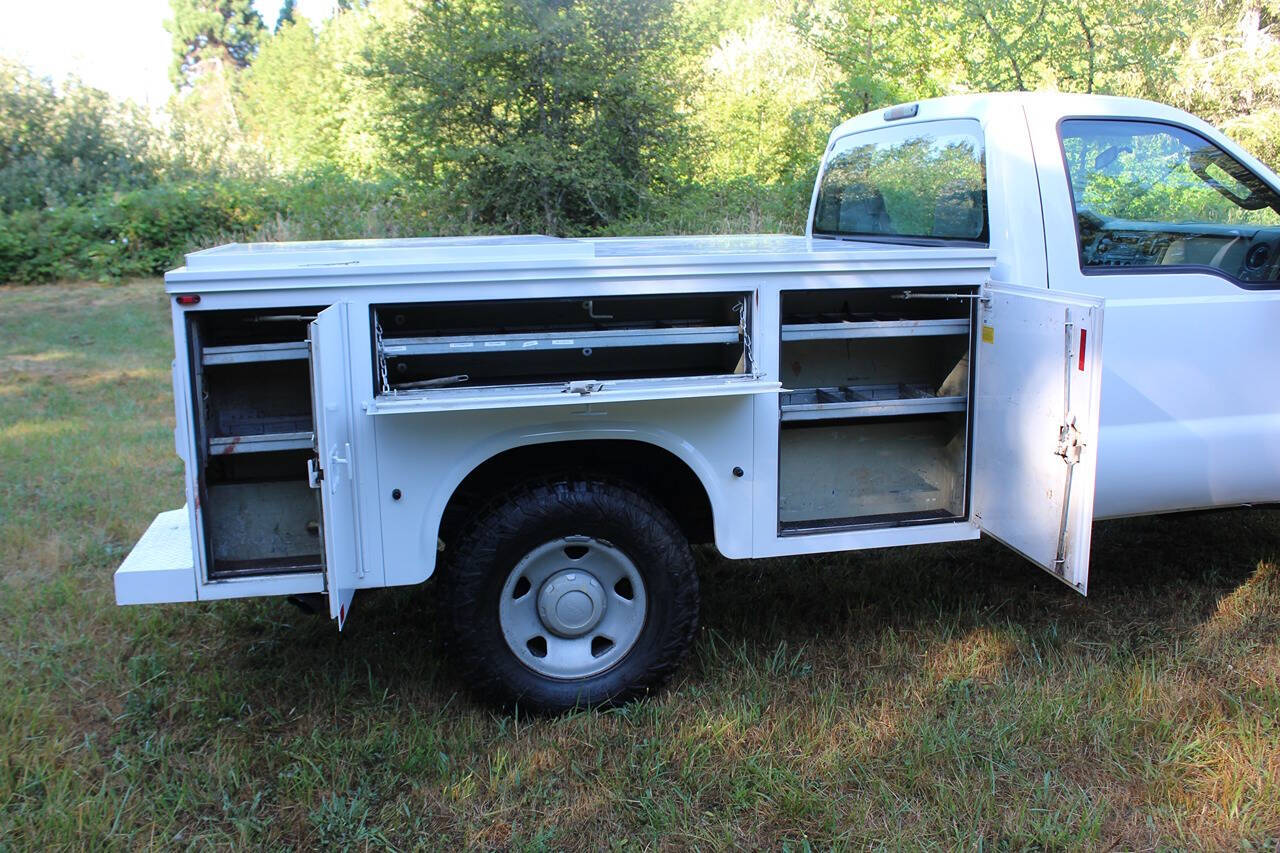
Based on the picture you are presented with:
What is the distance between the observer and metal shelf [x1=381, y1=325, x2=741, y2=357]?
3.63 m

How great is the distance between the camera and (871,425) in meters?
4.44

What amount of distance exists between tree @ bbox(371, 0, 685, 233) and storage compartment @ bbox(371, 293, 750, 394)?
10.4m

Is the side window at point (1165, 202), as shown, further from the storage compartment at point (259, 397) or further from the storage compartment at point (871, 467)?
the storage compartment at point (259, 397)

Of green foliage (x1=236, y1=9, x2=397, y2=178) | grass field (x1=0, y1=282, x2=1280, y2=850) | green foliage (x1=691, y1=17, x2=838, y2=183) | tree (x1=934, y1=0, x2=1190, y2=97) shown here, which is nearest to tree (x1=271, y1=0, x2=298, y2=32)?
green foliage (x1=236, y1=9, x2=397, y2=178)

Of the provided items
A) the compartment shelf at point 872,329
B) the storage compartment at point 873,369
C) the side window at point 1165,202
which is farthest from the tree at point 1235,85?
the compartment shelf at point 872,329

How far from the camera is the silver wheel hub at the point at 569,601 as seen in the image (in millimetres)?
3807

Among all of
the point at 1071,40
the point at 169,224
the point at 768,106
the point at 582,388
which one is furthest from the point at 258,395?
the point at 768,106

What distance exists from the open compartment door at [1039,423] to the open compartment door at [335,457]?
232 cm

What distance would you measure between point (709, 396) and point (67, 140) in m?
18.9

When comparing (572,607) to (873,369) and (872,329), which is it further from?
(873,369)

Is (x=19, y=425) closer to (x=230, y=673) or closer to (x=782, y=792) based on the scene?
(x=230, y=673)

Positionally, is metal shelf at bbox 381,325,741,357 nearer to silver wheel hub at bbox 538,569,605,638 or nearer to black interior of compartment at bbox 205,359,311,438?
black interior of compartment at bbox 205,359,311,438

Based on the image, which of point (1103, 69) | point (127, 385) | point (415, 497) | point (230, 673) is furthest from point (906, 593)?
point (1103, 69)

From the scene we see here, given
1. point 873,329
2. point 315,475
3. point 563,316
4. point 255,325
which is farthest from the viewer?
point 563,316
